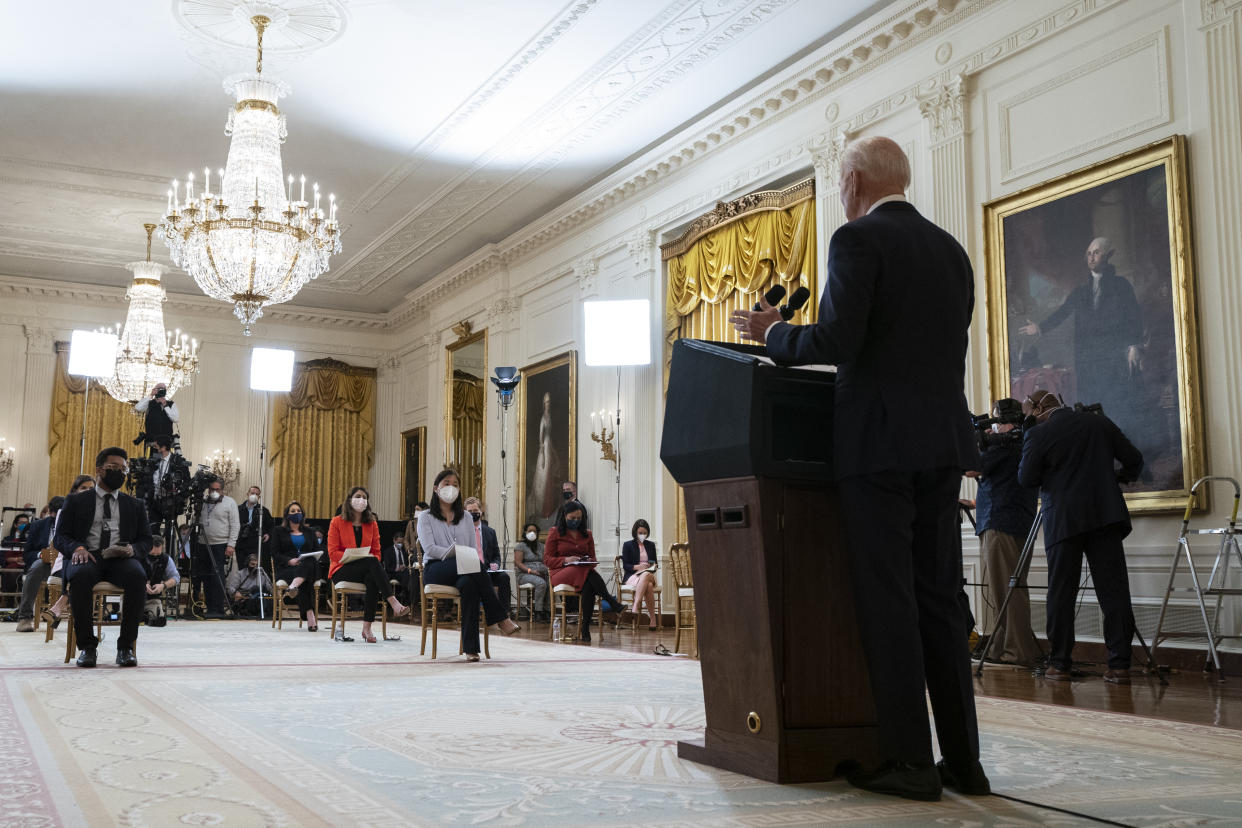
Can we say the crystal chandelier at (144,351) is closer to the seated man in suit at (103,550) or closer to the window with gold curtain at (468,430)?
the window with gold curtain at (468,430)

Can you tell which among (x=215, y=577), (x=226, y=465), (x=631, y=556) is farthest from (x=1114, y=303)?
A: (x=226, y=465)

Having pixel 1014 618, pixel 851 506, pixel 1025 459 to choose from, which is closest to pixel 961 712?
pixel 851 506

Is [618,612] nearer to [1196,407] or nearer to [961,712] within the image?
[1196,407]

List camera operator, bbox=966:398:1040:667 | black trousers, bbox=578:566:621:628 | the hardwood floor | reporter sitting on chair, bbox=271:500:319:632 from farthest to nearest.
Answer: reporter sitting on chair, bbox=271:500:319:632 < black trousers, bbox=578:566:621:628 < camera operator, bbox=966:398:1040:667 < the hardwood floor

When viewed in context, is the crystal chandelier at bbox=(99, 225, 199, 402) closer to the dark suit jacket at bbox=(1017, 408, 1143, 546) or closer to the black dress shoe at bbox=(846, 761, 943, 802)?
the dark suit jacket at bbox=(1017, 408, 1143, 546)

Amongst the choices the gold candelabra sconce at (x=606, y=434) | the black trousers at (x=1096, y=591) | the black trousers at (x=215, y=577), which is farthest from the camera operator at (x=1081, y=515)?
the black trousers at (x=215, y=577)

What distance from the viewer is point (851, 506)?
2.44 meters

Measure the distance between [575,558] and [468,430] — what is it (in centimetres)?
613

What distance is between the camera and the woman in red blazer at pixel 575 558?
910cm

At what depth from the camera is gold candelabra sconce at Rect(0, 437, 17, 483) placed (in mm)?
15117

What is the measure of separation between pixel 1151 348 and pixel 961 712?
464 centimetres

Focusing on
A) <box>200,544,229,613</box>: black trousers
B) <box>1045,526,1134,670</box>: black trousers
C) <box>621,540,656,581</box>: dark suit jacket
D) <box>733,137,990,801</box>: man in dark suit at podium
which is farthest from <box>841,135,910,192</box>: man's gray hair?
<box>200,544,229,613</box>: black trousers

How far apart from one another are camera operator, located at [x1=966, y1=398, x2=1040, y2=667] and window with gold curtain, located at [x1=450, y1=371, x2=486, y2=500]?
9.22 metres

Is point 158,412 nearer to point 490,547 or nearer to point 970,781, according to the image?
point 490,547
